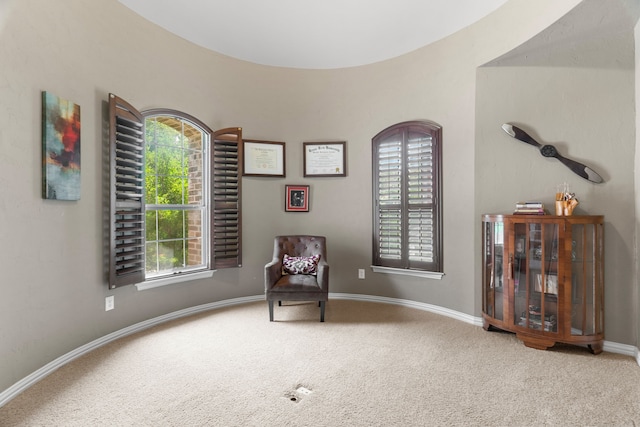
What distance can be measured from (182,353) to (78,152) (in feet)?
5.65

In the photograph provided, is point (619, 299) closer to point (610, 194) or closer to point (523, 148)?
point (610, 194)

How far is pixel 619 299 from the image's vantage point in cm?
254

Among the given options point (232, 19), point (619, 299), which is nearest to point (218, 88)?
point (232, 19)

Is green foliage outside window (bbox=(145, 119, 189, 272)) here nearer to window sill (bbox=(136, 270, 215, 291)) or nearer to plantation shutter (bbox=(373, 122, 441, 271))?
window sill (bbox=(136, 270, 215, 291))

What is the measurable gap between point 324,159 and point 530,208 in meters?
2.29

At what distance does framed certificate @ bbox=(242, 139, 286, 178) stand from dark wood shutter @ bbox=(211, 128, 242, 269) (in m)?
0.15

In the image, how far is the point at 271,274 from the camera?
328 centimetres

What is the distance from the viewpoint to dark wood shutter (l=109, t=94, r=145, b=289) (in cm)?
266

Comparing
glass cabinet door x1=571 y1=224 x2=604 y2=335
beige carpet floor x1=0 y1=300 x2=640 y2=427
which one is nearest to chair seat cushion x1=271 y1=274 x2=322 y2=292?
beige carpet floor x1=0 y1=300 x2=640 y2=427

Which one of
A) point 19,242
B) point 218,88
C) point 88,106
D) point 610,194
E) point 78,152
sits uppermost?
point 218,88

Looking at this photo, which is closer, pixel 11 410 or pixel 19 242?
pixel 11 410

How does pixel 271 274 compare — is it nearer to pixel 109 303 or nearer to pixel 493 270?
pixel 109 303

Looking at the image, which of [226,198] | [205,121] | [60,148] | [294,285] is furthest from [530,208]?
[60,148]

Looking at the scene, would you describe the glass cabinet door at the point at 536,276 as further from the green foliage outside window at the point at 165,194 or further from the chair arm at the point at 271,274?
the green foliage outside window at the point at 165,194
